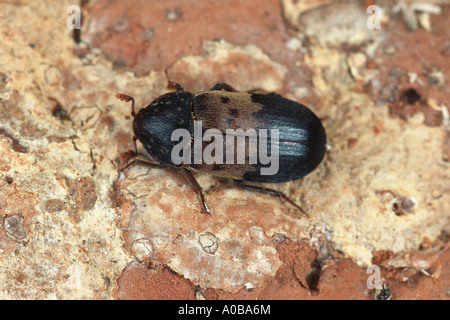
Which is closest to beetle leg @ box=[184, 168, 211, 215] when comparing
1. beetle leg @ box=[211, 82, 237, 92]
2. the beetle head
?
the beetle head

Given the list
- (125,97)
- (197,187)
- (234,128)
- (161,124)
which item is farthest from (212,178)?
(125,97)

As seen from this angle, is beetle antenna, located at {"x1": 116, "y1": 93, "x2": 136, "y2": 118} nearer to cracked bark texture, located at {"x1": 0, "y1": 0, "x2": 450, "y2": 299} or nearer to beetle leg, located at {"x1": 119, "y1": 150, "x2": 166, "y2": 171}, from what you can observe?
cracked bark texture, located at {"x1": 0, "y1": 0, "x2": 450, "y2": 299}

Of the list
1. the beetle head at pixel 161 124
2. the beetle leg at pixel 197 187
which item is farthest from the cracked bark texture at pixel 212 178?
the beetle head at pixel 161 124

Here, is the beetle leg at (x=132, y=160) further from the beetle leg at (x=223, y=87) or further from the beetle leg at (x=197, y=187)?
the beetle leg at (x=223, y=87)

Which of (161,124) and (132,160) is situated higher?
(161,124)

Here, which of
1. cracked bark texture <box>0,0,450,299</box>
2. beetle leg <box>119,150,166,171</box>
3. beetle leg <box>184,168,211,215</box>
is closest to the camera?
cracked bark texture <box>0,0,450,299</box>

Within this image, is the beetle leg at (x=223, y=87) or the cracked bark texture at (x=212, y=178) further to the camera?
the beetle leg at (x=223, y=87)

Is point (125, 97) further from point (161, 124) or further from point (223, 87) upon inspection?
point (223, 87)
